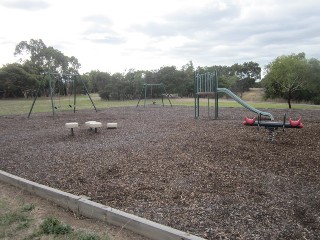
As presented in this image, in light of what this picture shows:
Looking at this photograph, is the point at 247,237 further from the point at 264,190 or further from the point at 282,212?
the point at 264,190

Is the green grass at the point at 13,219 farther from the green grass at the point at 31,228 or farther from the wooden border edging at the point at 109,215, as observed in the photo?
the wooden border edging at the point at 109,215

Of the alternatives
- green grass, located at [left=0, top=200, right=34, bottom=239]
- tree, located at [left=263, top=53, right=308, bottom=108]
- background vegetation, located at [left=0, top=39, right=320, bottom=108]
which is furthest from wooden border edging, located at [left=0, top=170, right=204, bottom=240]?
tree, located at [left=263, top=53, right=308, bottom=108]

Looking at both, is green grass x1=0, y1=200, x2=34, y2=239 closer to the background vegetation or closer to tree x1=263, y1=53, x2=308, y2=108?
the background vegetation

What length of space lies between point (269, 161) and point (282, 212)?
2528mm

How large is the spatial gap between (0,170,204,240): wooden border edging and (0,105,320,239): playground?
0.29 m

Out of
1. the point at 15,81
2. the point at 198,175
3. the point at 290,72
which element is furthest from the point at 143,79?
the point at 198,175

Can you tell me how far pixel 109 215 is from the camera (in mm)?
3688

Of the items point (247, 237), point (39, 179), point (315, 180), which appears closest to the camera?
point (247, 237)

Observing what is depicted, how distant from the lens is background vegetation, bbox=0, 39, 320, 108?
85.3ft

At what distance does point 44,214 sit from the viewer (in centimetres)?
398

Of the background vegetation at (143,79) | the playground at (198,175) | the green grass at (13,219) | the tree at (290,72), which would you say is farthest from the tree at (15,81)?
the green grass at (13,219)

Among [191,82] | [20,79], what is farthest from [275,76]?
[20,79]

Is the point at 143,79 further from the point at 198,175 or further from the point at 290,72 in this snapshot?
the point at 198,175

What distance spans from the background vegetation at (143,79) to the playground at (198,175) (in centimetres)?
1087
